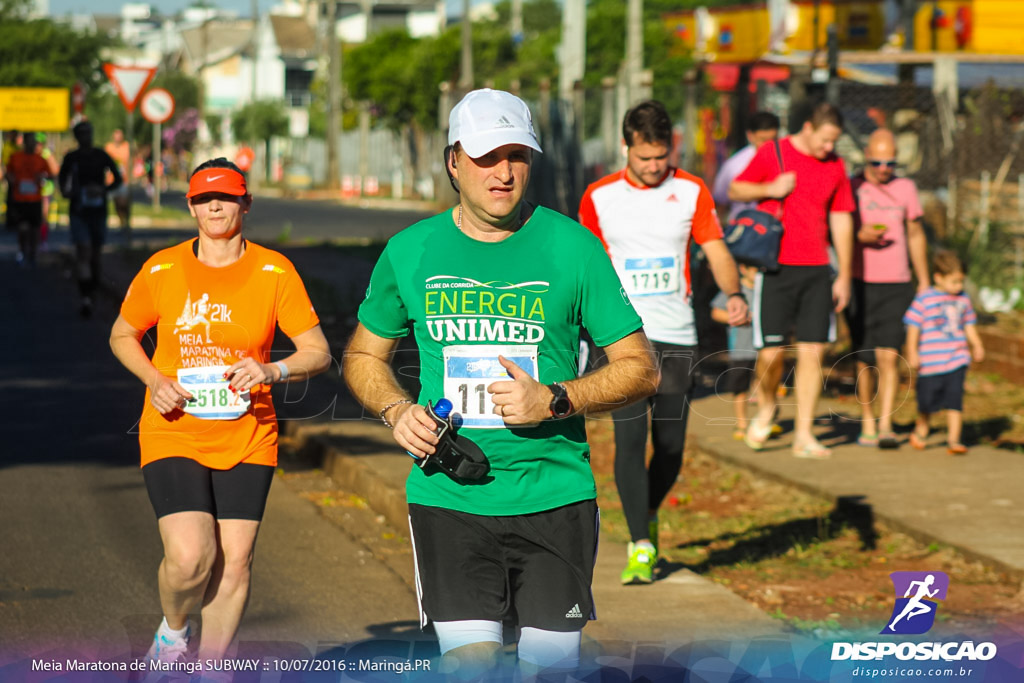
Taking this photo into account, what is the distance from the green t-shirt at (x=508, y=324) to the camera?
12.3ft

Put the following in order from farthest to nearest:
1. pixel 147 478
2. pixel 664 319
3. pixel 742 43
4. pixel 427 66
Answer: pixel 427 66
pixel 742 43
pixel 664 319
pixel 147 478

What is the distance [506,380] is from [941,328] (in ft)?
21.3

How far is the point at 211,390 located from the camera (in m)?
4.81

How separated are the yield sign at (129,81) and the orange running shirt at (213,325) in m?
19.6

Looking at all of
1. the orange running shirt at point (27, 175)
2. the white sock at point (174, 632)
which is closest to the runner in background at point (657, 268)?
the white sock at point (174, 632)

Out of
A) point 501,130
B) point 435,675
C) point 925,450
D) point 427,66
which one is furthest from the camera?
point 427,66

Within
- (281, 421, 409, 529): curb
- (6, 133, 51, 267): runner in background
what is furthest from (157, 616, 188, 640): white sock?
(6, 133, 51, 267): runner in background

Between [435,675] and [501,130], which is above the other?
[501,130]

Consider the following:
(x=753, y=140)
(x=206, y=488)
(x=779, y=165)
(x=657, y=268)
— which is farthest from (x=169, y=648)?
(x=753, y=140)

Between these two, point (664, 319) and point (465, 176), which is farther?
point (664, 319)

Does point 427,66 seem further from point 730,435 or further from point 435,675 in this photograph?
point 435,675

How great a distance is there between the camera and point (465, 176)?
147 inches

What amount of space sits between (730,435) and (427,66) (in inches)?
2123

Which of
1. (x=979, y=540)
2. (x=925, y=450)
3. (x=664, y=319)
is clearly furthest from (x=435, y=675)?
(x=925, y=450)
